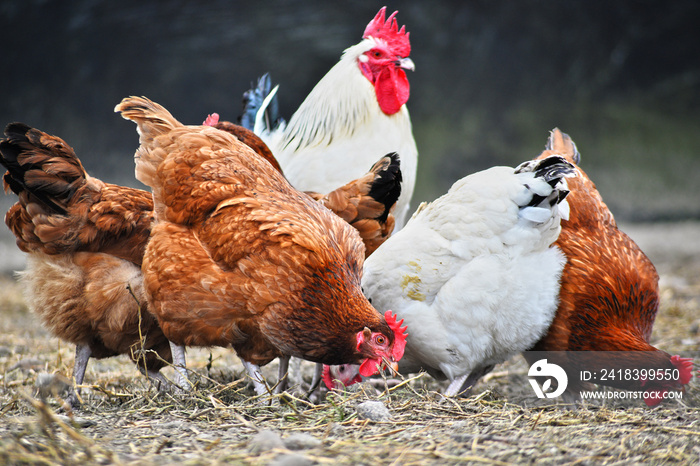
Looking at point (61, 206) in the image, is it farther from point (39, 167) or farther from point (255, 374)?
point (255, 374)

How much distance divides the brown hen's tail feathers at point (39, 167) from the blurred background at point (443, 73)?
4.21 meters

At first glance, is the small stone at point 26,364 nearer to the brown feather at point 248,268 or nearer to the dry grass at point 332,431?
the dry grass at point 332,431

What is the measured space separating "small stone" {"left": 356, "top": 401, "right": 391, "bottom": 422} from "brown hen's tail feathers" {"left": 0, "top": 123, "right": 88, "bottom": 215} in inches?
61.5

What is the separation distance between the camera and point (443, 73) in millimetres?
7766

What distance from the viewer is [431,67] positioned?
7.72 metres

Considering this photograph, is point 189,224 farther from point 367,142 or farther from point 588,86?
point 588,86

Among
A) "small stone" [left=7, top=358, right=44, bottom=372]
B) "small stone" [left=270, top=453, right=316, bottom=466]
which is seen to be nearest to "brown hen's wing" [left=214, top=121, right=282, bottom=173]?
"small stone" [left=7, top=358, right=44, bottom=372]

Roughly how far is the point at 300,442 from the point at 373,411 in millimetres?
392

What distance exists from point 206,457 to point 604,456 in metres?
1.17

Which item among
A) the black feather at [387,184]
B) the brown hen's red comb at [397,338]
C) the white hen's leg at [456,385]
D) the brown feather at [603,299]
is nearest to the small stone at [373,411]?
the brown hen's red comb at [397,338]

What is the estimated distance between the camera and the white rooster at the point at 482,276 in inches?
103

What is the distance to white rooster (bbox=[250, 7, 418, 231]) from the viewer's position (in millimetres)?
3523

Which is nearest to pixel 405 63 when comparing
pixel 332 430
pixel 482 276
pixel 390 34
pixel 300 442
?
pixel 390 34

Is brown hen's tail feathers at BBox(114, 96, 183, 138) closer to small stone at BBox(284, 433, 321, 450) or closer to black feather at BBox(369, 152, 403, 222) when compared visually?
black feather at BBox(369, 152, 403, 222)
